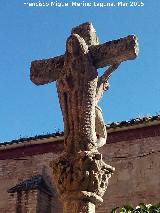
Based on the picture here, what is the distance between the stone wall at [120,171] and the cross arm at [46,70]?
896 centimetres

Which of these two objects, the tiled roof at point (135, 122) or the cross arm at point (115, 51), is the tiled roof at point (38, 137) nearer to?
the tiled roof at point (135, 122)

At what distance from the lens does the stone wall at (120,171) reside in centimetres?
1371

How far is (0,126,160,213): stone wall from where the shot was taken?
45.0ft

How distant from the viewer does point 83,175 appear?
13.8 ft

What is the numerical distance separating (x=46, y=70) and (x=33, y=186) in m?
9.68

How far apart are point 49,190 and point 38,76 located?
9995 mm

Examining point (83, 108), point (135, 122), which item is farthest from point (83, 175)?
point (135, 122)

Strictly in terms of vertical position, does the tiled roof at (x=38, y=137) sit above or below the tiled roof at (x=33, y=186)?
above

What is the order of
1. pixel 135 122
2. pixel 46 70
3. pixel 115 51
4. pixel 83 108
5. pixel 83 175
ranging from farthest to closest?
pixel 135 122 < pixel 46 70 < pixel 115 51 < pixel 83 108 < pixel 83 175

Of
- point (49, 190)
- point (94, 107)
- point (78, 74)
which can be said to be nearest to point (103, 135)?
point (94, 107)

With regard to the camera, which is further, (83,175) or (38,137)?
(38,137)

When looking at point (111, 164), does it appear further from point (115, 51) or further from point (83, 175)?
point (83, 175)

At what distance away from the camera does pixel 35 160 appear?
51.5 feet

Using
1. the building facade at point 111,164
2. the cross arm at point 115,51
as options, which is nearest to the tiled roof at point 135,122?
the building facade at point 111,164
